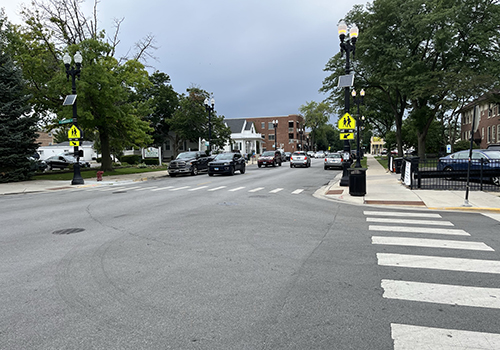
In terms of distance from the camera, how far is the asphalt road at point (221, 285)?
326 cm

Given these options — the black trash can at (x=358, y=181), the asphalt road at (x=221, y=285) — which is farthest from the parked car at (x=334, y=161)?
the asphalt road at (x=221, y=285)

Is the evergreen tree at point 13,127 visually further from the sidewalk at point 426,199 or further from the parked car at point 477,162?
the parked car at point 477,162

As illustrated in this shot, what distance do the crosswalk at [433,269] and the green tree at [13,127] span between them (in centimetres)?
2237

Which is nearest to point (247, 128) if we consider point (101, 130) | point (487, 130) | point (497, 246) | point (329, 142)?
point (487, 130)

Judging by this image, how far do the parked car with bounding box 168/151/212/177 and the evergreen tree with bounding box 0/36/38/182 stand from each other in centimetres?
930

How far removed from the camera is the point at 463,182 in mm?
15203

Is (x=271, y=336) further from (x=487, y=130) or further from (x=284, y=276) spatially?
(x=487, y=130)

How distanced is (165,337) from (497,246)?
6076mm

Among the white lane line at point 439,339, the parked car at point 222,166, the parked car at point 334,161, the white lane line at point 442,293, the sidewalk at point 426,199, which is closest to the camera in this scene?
the white lane line at point 439,339

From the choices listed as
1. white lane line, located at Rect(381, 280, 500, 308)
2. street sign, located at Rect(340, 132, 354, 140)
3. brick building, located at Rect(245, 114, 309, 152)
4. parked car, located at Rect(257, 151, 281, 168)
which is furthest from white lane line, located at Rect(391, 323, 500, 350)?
brick building, located at Rect(245, 114, 309, 152)

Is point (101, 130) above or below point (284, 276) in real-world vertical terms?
above

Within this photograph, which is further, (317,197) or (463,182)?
(463,182)

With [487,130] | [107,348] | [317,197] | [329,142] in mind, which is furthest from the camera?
[329,142]

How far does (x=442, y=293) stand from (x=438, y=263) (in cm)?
125
